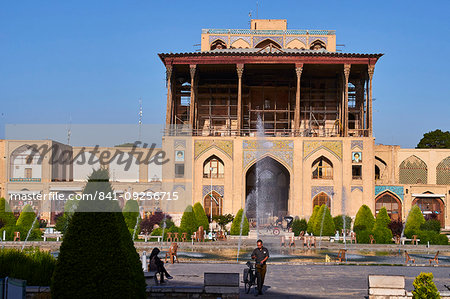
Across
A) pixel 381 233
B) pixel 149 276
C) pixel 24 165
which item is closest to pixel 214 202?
pixel 381 233

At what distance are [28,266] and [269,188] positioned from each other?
93.9 ft

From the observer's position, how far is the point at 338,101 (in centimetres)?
3709

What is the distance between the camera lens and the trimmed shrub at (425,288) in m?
8.42

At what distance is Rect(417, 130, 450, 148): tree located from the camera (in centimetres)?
5588

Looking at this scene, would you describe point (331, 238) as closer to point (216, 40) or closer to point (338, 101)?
point (338, 101)

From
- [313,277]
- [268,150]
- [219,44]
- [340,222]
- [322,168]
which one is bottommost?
[313,277]

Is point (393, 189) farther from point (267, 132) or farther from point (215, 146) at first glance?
point (215, 146)

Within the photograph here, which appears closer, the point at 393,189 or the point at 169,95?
the point at 169,95

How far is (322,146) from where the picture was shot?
32.3m

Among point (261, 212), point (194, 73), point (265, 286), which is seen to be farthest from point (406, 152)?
point (265, 286)

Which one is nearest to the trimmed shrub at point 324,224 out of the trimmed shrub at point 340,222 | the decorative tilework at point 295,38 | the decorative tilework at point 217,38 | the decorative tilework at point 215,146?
the trimmed shrub at point 340,222

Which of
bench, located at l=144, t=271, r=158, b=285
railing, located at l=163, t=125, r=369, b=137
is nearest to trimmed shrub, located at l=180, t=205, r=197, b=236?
railing, located at l=163, t=125, r=369, b=137

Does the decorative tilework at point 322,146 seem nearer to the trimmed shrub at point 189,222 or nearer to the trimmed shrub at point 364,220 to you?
the trimmed shrub at point 364,220

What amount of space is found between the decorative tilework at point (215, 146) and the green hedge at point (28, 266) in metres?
22.1
